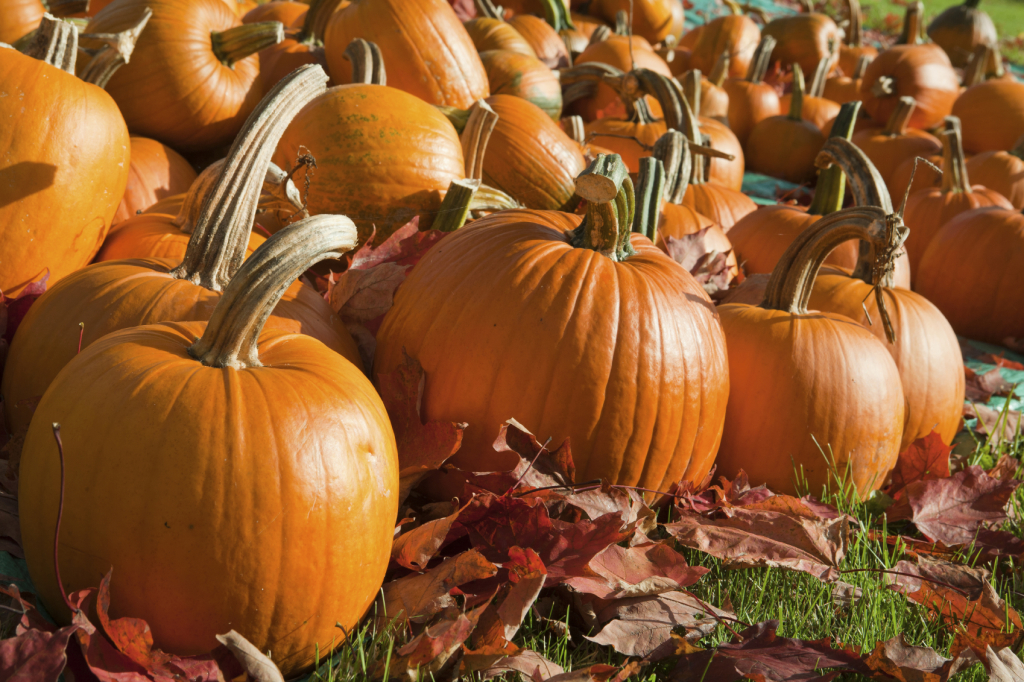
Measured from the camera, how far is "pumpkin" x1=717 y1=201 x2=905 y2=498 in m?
2.24

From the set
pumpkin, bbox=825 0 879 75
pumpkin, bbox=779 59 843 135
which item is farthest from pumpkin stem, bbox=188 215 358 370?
pumpkin, bbox=825 0 879 75

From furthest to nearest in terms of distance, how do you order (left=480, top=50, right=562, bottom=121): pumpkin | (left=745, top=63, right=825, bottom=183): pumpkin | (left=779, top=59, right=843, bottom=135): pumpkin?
(left=779, top=59, right=843, bottom=135): pumpkin → (left=745, top=63, right=825, bottom=183): pumpkin → (left=480, top=50, right=562, bottom=121): pumpkin

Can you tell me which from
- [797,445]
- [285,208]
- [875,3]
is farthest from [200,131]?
[875,3]

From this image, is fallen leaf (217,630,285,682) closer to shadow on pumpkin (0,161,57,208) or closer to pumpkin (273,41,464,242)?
shadow on pumpkin (0,161,57,208)

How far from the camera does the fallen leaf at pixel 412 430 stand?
175 cm

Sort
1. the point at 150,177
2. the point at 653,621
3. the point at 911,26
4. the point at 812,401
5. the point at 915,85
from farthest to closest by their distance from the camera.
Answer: the point at 911,26 → the point at 915,85 → the point at 150,177 → the point at 812,401 → the point at 653,621

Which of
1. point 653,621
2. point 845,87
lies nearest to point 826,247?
point 653,621

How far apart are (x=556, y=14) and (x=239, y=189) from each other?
203 inches

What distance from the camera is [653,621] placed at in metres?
1.61

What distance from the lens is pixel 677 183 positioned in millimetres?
3588

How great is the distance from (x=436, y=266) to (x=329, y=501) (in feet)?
2.67

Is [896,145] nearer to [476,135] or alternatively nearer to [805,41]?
[805,41]

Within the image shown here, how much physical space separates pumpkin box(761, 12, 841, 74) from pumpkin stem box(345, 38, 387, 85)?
6.89 m

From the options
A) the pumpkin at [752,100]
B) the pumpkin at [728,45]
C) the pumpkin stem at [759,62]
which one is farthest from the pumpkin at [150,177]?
the pumpkin at [728,45]
